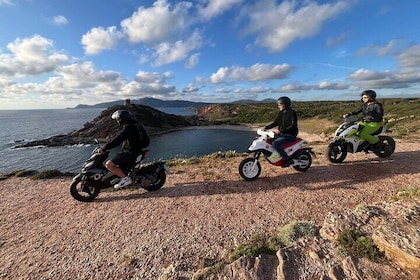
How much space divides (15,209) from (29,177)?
12.6 feet

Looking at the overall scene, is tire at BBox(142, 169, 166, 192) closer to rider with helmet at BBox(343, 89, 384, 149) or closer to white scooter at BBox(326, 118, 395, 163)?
white scooter at BBox(326, 118, 395, 163)

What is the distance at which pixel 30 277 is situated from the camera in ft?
14.0

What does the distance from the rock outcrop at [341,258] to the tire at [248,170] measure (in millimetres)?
3641

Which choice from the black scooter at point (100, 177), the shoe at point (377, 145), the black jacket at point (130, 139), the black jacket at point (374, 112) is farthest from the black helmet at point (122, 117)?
the shoe at point (377, 145)

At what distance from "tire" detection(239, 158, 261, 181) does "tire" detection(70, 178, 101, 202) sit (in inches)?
173

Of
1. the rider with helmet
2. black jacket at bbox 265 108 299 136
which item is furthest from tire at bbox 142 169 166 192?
the rider with helmet

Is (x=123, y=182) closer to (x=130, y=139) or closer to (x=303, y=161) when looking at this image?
(x=130, y=139)

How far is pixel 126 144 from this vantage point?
7.38 m

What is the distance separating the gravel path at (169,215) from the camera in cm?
449

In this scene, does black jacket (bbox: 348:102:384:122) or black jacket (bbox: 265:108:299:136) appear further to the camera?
black jacket (bbox: 348:102:384:122)

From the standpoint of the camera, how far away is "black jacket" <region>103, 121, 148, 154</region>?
6898mm

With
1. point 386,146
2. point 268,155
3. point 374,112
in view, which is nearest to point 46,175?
point 268,155

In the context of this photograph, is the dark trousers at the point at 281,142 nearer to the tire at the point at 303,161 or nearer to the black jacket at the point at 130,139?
the tire at the point at 303,161

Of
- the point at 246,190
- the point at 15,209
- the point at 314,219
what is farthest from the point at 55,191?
the point at 314,219
